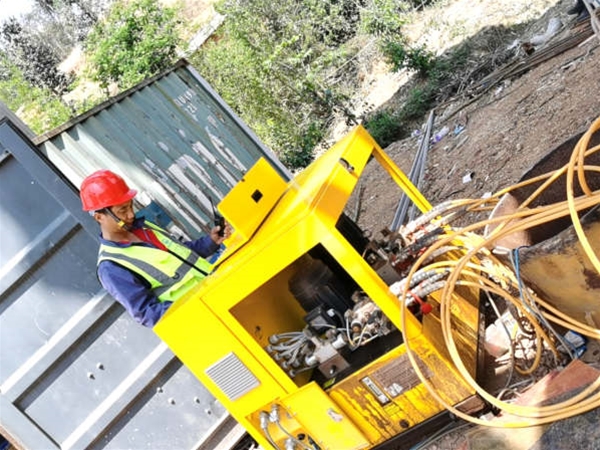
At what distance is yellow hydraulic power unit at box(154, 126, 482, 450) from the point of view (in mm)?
3139

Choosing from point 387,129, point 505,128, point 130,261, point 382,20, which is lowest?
point 505,128

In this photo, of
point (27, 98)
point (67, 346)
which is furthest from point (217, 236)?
point (27, 98)

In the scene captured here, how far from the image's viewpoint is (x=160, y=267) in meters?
3.97

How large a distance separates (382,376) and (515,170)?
11.0 ft

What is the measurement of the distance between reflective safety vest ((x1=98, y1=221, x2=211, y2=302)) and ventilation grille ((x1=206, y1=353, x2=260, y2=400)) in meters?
0.53

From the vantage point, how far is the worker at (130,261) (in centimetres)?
381

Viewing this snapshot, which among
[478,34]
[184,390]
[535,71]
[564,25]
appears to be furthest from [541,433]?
[478,34]

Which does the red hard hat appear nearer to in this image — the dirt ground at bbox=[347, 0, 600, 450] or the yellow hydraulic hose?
the yellow hydraulic hose

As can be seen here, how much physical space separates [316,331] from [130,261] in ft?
3.68

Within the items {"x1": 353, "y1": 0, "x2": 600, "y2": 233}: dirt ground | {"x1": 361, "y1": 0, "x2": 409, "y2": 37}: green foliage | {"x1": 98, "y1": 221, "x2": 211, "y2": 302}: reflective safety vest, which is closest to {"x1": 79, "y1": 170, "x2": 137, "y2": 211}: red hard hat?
{"x1": 98, "y1": 221, "x2": 211, "y2": 302}: reflective safety vest

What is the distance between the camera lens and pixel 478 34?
1070 centimetres

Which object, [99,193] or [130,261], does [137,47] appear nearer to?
[99,193]

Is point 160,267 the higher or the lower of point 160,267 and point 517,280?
the higher

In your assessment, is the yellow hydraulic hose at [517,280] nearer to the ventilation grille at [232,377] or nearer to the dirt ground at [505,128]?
the ventilation grille at [232,377]
